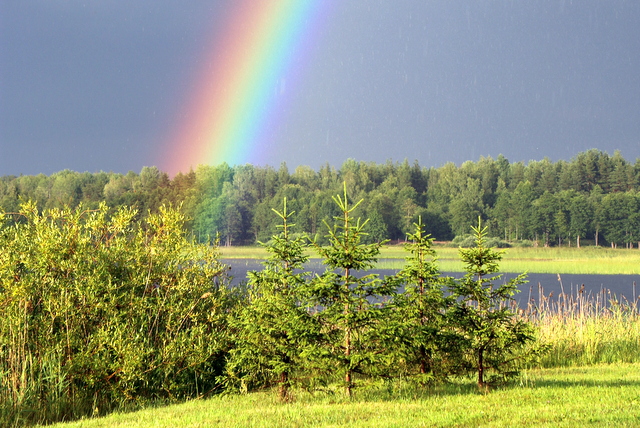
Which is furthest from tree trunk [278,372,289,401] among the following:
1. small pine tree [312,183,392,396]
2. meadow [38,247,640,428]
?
small pine tree [312,183,392,396]

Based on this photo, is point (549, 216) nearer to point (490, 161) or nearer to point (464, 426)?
point (490, 161)

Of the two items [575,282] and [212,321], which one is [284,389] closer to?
[212,321]

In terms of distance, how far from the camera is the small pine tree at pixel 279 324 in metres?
8.27

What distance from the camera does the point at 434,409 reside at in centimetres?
729

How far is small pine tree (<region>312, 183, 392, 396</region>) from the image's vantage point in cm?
802

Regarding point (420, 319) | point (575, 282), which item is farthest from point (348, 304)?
point (575, 282)

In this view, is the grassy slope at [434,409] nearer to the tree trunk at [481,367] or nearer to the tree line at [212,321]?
the tree trunk at [481,367]

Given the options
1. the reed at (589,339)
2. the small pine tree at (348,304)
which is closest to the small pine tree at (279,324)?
the small pine tree at (348,304)

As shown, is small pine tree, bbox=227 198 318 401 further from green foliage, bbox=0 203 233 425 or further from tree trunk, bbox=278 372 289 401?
green foliage, bbox=0 203 233 425

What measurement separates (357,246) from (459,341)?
75.7 inches

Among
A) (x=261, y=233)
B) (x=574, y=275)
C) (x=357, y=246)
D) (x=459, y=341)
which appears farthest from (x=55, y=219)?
(x=261, y=233)

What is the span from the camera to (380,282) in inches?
322

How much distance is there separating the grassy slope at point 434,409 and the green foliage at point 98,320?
3.53ft

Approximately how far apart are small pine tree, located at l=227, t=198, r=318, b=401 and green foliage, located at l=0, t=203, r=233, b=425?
126 cm
